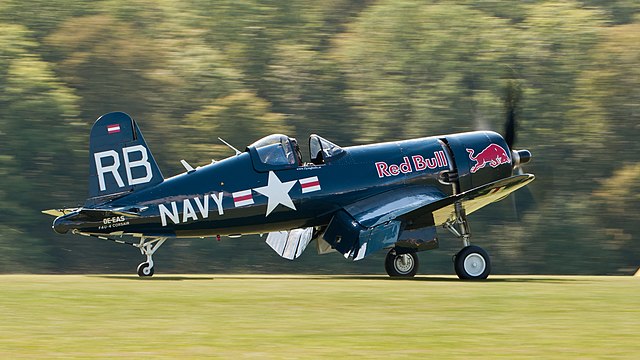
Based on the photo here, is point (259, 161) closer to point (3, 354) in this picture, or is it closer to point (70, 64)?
point (3, 354)

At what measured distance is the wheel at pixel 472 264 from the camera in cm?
1619

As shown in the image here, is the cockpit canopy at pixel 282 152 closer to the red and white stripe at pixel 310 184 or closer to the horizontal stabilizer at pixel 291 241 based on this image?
the red and white stripe at pixel 310 184

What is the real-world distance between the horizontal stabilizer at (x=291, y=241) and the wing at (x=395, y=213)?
0.53 meters

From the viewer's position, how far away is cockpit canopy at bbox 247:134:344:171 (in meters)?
16.7

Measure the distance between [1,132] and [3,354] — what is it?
30680mm

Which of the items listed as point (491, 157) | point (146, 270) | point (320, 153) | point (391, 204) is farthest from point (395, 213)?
point (146, 270)

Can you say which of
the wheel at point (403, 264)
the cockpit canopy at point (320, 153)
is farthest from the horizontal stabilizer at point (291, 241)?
the wheel at point (403, 264)

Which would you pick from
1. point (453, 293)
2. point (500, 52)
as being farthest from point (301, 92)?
point (453, 293)

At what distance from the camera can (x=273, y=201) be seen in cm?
1677

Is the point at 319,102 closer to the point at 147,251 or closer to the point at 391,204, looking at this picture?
the point at 391,204

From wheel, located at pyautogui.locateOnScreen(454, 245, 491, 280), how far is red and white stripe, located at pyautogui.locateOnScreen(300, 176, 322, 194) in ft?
8.00

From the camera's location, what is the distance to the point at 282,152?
55.4ft

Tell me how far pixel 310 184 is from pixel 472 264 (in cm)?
276

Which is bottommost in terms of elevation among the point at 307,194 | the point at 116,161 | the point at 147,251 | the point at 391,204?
the point at 147,251
